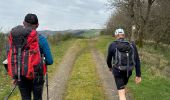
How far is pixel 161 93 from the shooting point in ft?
51.6

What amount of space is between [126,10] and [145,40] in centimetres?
806

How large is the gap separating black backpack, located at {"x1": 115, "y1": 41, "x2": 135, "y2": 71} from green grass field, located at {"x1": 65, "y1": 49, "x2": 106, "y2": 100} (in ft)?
12.2

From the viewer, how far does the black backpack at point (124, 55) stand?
10.3 metres

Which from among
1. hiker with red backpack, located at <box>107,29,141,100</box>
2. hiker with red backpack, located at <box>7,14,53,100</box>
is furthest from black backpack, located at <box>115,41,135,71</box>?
hiker with red backpack, located at <box>7,14,53,100</box>

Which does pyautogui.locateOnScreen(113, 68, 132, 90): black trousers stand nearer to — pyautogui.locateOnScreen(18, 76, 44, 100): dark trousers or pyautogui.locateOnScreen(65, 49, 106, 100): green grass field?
Answer: pyautogui.locateOnScreen(18, 76, 44, 100): dark trousers

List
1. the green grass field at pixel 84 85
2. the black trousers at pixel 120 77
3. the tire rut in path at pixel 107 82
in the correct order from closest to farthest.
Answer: the black trousers at pixel 120 77 → the green grass field at pixel 84 85 → the tire rut in path at pixel 107 82

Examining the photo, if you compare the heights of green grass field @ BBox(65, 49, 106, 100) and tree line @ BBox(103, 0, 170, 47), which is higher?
tree line @ BBox(103, 0, 170, 47)

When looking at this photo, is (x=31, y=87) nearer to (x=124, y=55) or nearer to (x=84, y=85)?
(x=124, y=55)

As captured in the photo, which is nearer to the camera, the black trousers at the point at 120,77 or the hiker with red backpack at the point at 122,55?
the hiker with red backpack at the point at 122,55

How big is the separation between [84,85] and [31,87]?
26.5 feet

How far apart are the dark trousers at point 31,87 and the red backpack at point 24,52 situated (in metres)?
0.19

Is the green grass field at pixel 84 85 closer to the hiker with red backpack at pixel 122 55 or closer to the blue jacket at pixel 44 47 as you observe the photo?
the hiker with red backpack at pixel 122 55

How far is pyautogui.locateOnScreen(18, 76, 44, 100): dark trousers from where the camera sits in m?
8.32

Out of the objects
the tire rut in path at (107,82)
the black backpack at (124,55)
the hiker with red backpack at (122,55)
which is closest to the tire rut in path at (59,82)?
the tire rut in path at (107,82)
